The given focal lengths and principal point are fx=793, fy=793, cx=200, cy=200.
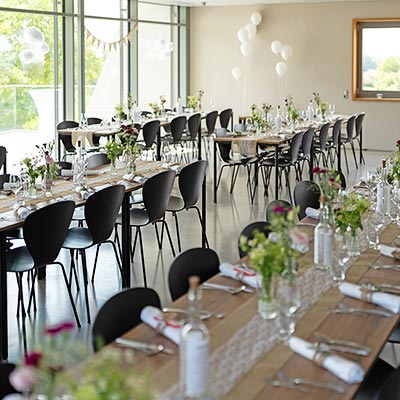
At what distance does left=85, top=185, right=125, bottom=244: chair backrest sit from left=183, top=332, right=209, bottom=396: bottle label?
2.98 metres

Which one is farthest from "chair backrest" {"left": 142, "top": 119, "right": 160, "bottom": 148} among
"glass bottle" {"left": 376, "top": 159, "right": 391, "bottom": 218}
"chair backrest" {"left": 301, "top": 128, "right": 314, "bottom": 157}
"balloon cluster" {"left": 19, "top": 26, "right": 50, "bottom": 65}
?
"glass bottle" {"left": 376, "top": 159, "right": 391, "bottom": 218}

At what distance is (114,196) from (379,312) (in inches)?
103

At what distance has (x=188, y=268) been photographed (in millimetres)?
3486

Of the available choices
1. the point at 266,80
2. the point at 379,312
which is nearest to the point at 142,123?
the point at 266,80

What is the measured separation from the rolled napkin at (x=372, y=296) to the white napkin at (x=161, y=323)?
2.60 ft

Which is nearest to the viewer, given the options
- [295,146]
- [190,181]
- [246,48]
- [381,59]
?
[190,181]

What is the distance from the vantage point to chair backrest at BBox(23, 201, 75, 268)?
444cm

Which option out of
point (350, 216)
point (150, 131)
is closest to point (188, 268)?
point (350, 216)

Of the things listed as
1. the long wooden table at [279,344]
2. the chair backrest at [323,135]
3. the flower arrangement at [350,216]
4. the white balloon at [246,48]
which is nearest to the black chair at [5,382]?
the long wooden table at [279,344]

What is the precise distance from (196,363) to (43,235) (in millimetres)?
2602

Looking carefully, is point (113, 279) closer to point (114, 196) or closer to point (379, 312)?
point (114, 196)

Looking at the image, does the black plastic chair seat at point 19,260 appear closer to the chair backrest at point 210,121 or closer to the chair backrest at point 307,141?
the chair backrest at point 307,141

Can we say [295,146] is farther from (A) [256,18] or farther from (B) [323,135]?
(A) [256,18]

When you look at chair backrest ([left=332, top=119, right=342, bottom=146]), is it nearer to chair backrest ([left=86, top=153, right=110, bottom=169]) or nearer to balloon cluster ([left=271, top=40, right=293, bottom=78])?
balloon cluster ([left=271, top=40, right=293, bottom=78])
